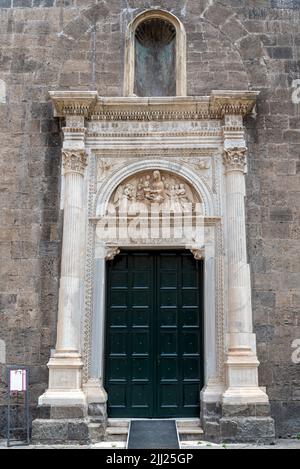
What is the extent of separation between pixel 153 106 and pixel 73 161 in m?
1.77

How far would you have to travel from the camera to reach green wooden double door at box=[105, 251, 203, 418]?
31.2ft

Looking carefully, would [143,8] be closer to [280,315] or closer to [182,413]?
[280,315]

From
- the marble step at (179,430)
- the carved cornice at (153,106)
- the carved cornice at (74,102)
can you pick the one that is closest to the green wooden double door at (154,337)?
the marble step at (179,430)

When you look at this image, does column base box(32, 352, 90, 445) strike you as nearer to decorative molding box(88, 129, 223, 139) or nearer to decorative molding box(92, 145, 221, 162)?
decorative molding box(92, 145, 221, 162)

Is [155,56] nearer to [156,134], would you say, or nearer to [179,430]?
[156,134]

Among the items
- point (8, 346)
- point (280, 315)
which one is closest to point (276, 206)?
point (280, 315)

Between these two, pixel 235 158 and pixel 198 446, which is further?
pixel 235 158

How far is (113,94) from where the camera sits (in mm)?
10398

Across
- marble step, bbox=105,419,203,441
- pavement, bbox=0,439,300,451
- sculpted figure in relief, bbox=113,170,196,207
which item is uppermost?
sculpted figure in relief, bbox=113,170,196,207

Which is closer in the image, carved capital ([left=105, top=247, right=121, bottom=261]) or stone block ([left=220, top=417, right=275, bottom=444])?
stone block ([left=220, top=417, right=275, bottom=444])

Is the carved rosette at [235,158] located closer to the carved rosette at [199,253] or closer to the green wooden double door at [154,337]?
the carved rosette at [199,253]

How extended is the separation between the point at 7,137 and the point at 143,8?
363 centimetres

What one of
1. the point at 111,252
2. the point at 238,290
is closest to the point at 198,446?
the point at 238,290

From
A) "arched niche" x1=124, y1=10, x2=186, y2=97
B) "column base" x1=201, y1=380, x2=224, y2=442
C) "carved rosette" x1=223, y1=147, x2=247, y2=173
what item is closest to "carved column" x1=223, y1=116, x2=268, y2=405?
"carved rosette" x1=223, y1=147, x2=247, y2=173
